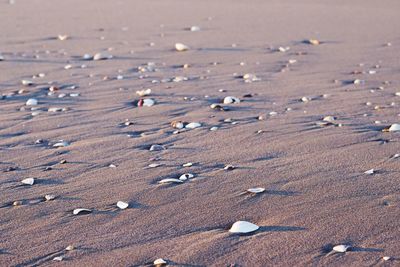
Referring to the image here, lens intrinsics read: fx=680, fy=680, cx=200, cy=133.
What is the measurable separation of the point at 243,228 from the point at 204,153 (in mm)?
1132

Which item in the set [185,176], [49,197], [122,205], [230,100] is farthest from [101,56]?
[122,205]

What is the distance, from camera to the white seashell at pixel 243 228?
3.10 meters

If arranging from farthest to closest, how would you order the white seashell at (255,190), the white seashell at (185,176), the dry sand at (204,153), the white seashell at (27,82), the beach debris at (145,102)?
1. the white seashell at (27,82)
2. the beach debris at (145,102)
3. the white seashell at (185,176)
4. the white seashell at (255,190)
5. the dry sand at (204,153)

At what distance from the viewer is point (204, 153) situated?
13.7 feet

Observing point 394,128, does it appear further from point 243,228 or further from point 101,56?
point 101,56

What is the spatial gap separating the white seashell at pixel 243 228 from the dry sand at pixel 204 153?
50mm

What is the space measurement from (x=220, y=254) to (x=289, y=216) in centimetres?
50

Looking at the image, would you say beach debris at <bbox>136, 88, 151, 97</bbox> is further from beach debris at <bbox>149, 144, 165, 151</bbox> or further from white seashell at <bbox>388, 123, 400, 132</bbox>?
white seashell at <bbox>388, 123, 400, 132</bbox>

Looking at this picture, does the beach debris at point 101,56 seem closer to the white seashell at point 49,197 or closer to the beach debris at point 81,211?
the white seashell at point 49,197

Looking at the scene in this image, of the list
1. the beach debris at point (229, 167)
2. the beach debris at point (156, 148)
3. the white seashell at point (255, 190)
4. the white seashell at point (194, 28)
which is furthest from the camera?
the white seashell at point (194, 28)

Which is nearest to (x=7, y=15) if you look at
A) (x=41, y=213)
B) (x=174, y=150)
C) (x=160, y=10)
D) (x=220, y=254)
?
(x=160, y=10)

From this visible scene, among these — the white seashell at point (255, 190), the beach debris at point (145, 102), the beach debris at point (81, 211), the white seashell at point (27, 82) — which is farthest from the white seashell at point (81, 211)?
the white seashell at point (27, 82)

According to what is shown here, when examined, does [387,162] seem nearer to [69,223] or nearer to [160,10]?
[69,223]

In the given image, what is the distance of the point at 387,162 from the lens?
12.8 feet
